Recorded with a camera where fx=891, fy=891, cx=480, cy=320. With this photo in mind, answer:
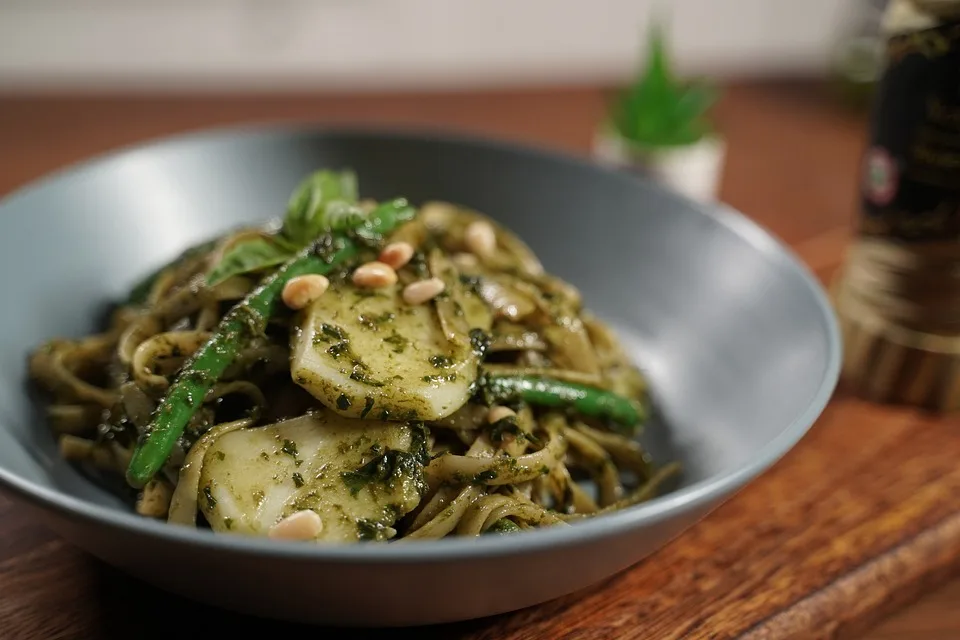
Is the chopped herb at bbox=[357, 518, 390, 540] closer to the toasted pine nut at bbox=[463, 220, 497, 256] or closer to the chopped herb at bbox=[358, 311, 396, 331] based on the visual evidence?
the chopped herb at bbox=[358, 311, 396, 331]

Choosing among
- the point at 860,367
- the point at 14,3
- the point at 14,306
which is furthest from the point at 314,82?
the point at 860,367

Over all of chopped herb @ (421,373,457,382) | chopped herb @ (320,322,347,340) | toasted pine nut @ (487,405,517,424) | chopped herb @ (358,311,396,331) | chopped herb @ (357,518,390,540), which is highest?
chopped herb @ (320,322,347,340)

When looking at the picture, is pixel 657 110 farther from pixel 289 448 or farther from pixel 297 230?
pixel 289 448

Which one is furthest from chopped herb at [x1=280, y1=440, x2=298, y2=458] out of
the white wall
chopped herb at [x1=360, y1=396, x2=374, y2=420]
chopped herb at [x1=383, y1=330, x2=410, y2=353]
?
the white wall

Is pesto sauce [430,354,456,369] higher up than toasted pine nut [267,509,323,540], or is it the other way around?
pesto sauce [430,354,456,369]

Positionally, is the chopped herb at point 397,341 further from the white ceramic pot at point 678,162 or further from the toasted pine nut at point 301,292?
the white ceramic pot at point 678,162
